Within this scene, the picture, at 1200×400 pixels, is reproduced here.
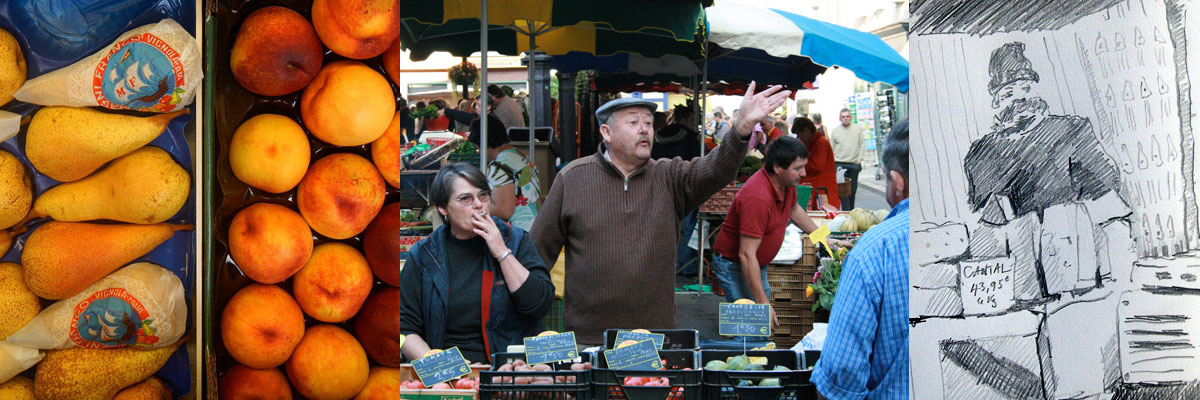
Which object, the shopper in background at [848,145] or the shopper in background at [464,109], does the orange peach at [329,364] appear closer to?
the shopper in background at [464,109]

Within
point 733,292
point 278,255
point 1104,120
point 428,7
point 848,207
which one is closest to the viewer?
point 1104,120

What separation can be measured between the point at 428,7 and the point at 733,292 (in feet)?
5.10

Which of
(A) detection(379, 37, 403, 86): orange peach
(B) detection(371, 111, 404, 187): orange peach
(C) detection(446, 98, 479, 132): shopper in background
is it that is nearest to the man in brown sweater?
(C) detection(446, 98, 479, 132): shopper in background

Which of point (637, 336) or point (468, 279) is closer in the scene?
point (468, 279)

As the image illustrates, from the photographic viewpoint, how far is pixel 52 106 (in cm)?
294

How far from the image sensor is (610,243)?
2830mm

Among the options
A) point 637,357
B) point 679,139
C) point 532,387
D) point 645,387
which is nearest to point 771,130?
point 679,139

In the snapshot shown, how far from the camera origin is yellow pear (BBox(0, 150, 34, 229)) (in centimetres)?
290

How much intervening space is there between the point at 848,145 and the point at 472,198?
1.25 meters

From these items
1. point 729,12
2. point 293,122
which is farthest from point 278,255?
point 729,12

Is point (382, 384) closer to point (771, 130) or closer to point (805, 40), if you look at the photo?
point (771, 130)

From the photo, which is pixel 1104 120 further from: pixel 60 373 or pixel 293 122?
pixel 60 373

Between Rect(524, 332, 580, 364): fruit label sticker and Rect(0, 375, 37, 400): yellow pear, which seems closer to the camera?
Rect(524, 332, 580, 364): fruit label sticker

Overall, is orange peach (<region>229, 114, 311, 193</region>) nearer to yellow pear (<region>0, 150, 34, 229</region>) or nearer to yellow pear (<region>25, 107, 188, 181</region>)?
yellow pear (<region>25, 107, 188, 181</region>)
